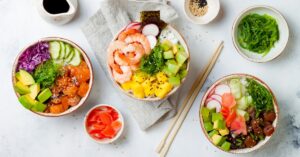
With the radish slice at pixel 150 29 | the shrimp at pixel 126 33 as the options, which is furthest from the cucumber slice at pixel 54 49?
the radish slice at pixel 150 29

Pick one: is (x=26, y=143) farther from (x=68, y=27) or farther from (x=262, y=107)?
(x=262, y=107)

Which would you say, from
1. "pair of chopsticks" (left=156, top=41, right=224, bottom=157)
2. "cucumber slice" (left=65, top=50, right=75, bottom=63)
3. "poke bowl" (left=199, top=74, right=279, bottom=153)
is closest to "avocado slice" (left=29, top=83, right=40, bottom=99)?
"cucumber slice" (left=65, top=50, right=75, bottom=63)

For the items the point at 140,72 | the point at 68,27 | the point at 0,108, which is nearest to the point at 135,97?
the point at 140,72

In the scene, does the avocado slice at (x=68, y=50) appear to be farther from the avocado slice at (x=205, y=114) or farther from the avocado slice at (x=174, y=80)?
the avocado slice at (x=205, y=114)

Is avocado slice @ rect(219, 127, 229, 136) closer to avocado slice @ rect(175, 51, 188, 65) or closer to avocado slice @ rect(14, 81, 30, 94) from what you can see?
avocado slice @ rect(175, 51, 188, 65)

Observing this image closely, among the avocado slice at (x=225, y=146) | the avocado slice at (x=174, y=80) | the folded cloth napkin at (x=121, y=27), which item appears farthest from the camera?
the folded cloth napkin at (x=121, y=27)

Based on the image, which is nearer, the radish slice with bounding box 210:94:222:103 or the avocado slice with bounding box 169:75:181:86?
the avocado slice with bounding box 169:75:181:86
